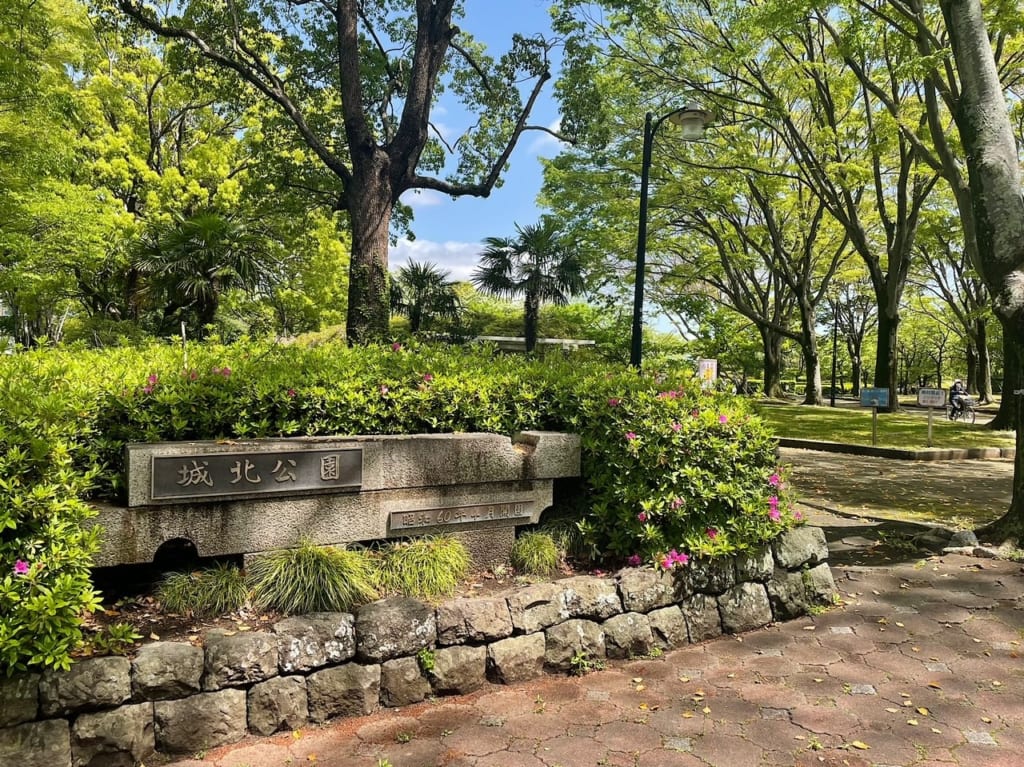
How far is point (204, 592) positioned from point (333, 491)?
35.2 inches

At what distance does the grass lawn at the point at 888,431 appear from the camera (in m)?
14.2

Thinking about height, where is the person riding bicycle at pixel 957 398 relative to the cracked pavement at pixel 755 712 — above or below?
above

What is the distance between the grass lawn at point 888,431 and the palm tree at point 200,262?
11726 millimetres

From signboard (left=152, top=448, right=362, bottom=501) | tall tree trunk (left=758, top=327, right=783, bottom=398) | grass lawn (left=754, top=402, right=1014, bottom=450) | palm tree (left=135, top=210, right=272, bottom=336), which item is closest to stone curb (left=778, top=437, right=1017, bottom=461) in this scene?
grass lawn (left=754, top=402, right=1014, bottom=450)

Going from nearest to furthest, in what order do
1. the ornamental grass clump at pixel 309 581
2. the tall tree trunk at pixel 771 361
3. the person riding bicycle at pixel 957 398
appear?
the ornamental grass clump at pixel 309 581
the person riding bicycle at pixel 957 398
the tall tree trunk at pixel 771 361

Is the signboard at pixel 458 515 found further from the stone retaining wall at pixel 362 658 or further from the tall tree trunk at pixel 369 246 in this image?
the tall tree trunk at pixel 369 246

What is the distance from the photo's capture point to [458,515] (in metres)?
4.52

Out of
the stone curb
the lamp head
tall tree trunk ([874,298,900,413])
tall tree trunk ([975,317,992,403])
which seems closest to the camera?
the lamp head

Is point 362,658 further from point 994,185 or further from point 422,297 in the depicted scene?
point 422,297

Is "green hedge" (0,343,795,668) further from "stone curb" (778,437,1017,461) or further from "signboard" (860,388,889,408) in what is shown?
"signboard" (860,388,889,408)

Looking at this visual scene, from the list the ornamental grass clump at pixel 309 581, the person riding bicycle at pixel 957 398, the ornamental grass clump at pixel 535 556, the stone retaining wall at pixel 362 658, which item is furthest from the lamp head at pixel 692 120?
the person riding bicycle at pixel 957 398

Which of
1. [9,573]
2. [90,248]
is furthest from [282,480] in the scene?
[90,248]

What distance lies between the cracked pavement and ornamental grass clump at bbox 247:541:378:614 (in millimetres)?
646

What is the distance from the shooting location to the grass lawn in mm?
14203
